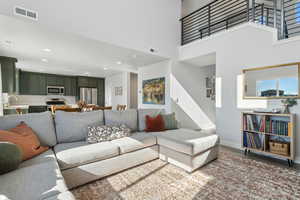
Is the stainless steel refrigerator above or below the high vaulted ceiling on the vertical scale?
below

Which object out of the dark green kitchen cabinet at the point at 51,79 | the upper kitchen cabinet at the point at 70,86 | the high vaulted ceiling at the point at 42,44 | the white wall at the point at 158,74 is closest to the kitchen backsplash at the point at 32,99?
the upper kitchen cabinet at the point at 70,86

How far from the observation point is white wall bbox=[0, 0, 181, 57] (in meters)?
2.70

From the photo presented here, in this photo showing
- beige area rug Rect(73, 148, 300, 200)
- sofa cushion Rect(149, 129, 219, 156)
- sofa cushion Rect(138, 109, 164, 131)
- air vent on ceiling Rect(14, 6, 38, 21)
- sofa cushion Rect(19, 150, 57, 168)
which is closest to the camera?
sofa cushion Rect(19, 150, 57, 168)

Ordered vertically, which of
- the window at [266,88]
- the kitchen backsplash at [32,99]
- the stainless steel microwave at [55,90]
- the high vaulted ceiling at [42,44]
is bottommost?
the kitchen backsplash at [32,99]

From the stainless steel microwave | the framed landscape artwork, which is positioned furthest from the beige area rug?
the stainless steel microwave

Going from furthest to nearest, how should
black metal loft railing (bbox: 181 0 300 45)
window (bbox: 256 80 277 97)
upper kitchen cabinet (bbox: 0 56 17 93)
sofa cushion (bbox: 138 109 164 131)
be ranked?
upper kitchen cabinet (bbox: 0 56 17 93)
sofa cushion (bbox: 138 109 164 131)
black metal loft railing (bbox: 181 0 300 45)
window (bbox: 256 80 277 97)

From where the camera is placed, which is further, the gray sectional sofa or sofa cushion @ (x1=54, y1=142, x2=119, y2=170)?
sofa cushion @ (x1=54, y1=142, x2=119, y2=170)

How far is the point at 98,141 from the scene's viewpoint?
2.27m

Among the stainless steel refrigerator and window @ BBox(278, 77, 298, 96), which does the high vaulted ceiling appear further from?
the stainless steel refrigerator

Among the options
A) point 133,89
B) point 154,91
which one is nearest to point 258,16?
point 154,91

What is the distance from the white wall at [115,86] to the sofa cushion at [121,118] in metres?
4.03

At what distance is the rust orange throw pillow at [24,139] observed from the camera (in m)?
1.56

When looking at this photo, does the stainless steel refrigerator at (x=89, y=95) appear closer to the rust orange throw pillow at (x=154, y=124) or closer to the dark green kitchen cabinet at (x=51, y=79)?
the dark green kitchen cabinet at (x=51, y=79)

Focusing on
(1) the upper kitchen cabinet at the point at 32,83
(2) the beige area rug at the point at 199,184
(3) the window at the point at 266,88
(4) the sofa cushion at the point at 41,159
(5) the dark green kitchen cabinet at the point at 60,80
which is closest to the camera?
(4) the sofa cushion at the point at 41,159
